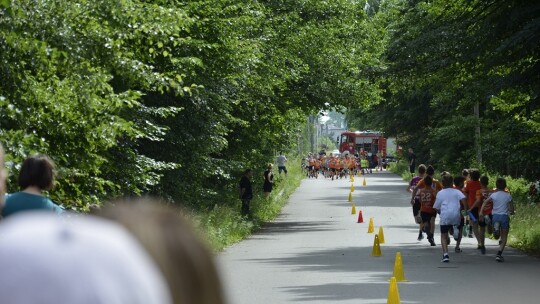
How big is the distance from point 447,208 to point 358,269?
9.19 ft

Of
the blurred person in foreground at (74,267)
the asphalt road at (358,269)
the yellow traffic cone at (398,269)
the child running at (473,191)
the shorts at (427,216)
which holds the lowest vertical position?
the asphalt road at (358,269)

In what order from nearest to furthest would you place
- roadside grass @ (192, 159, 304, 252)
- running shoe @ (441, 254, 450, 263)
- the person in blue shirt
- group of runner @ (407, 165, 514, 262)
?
the person in blue shirt, running shoe @ (441, 254, 450, 263), group of runner @ (407, 165, 514, 262), roadside grass @ (192, 159, 304, 252)

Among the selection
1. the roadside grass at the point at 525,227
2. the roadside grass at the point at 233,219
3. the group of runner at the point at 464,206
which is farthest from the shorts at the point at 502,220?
the roadside grass at the point at 233,219

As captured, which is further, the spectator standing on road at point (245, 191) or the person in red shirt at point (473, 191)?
the spectator standing on road at point (245, 191)

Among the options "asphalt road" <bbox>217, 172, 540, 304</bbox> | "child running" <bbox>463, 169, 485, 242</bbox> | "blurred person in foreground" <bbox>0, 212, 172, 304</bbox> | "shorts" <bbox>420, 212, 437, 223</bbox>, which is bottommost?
→ "asphalt road" <bbox>217, 172, 540, 304</bbox>

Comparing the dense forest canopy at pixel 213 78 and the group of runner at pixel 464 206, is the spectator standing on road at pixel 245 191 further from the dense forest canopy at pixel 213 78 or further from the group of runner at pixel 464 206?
the group of runner at pixel 464 206

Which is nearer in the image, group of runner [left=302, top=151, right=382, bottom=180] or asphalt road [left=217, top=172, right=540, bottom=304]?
asphalt road [left=217, top=172, right=540, bottom=304]

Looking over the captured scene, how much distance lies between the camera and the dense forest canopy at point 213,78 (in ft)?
41.2

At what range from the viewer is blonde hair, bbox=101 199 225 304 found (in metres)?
1.28

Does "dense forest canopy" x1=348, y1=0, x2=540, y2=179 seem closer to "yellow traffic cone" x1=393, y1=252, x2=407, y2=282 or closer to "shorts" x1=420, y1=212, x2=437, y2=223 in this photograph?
"shorts" x1=420, y1=212, x2=437, y2=223

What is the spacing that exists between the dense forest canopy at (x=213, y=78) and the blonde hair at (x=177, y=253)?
9547 mm

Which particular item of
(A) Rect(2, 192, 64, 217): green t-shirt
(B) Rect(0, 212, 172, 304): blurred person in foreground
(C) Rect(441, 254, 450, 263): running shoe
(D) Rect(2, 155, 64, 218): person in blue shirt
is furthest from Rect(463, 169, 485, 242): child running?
(B) Rect(0, 212, 172, 304): blurred person in foreground

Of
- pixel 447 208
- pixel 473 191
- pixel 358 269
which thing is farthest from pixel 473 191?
pixel 358 269

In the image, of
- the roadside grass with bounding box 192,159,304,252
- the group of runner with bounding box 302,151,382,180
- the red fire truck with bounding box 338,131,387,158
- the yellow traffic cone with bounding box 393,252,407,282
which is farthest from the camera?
the red fire truck with bounding box 338,131,387,158
